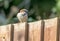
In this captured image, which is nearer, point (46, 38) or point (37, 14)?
point (46, 38)

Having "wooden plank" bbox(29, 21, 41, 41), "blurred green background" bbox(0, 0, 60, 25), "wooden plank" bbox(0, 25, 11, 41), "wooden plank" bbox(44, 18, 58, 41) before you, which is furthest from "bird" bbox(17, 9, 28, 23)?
"wooden plank" bbox(44, 18, 58, 41)

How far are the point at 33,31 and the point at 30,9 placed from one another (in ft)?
2.72

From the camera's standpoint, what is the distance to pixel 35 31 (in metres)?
2.83

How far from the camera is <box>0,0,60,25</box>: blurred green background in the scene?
3285 mm

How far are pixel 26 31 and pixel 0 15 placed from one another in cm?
96

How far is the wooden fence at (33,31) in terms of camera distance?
2.69 m

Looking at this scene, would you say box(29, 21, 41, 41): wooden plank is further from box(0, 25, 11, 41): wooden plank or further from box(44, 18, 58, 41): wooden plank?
box(0, 25, 11, 41): wooden plank

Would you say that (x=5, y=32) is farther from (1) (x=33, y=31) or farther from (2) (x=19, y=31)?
(1) (x=33, y=31)

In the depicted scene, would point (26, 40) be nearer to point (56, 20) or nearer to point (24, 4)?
point (56, 20)

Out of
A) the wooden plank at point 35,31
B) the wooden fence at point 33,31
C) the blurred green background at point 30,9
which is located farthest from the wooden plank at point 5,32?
the blurred green background at point 30,9

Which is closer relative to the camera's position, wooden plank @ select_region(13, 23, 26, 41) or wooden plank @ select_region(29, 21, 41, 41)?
wooden plank @ select_region(29, 21, 41, 41)

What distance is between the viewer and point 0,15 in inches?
150

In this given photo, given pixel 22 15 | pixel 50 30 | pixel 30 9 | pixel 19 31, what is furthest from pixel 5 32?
pixel 22 15

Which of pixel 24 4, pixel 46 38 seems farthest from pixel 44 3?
pixel 46 38
